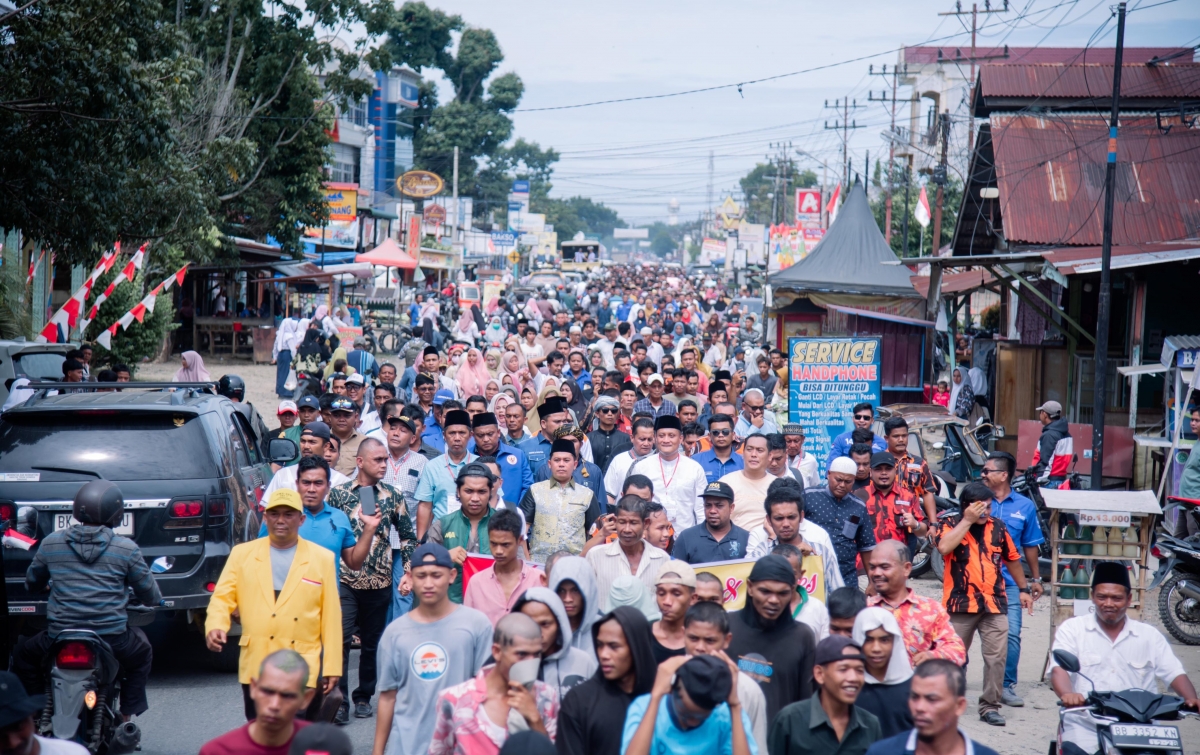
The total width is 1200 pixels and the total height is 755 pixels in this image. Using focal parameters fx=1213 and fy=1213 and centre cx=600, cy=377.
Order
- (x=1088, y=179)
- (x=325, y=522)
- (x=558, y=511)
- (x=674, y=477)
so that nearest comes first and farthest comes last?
(x=325, y=522)
(x=558, y=511)
(x=674, y=477)
(x=1088, y=179)

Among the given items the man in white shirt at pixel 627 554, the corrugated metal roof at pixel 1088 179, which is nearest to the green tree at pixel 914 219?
the corrugated metal roof at pixel 1088 179

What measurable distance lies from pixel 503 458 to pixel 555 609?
Answer: 4.37 m

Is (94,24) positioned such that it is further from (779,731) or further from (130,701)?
(779,731)

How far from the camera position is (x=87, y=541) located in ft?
20.3

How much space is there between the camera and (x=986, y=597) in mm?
7758

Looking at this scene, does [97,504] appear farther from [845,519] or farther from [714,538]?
[845,519]

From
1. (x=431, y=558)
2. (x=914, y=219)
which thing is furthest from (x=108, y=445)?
(x=914, y=219)

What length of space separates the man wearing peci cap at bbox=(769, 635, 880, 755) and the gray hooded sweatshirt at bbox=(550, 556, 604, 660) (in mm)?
974

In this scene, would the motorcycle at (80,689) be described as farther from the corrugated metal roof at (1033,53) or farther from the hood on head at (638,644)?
the corrugated metal roof at (1033,53)

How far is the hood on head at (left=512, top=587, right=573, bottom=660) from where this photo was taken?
4.78m

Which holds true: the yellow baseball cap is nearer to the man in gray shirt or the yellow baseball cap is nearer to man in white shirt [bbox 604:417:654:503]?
the man in gray shirt

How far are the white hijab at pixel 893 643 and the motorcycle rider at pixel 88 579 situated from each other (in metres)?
3.64

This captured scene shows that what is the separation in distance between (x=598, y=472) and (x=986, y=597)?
9.24 feet

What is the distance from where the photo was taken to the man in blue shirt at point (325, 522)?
22.1 ft
